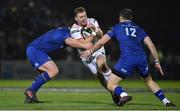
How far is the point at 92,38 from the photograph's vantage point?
1355 cm

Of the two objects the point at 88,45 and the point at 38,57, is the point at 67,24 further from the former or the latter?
the point at 88,45

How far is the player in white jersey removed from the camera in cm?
1356

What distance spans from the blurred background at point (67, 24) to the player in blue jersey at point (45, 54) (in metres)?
13.0

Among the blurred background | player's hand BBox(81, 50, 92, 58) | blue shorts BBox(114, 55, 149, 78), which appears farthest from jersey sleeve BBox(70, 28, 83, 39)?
the blurred background

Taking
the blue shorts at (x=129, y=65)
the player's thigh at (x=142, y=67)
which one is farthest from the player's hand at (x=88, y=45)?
the player's thigh at (x=142, y=67)

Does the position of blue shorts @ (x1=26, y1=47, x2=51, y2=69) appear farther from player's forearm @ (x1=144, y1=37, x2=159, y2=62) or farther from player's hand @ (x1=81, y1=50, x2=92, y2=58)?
player's forearm @ (x1=144, y1=37, x2=159, y2=62)

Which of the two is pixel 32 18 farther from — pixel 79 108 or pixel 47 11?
pixel 79 108

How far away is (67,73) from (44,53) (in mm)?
14121

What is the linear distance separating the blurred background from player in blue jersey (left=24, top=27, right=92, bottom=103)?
42.7 ft

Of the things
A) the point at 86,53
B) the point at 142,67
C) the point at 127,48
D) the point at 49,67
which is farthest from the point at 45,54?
the point at 142,67

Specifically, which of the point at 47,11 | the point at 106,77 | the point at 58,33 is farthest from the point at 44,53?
the point at 47,11

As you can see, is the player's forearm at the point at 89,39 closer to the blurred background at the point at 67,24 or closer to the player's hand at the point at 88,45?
the player's hand at the point at 88,45

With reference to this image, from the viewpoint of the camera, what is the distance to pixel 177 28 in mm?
28266

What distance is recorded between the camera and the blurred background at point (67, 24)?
2775cm
